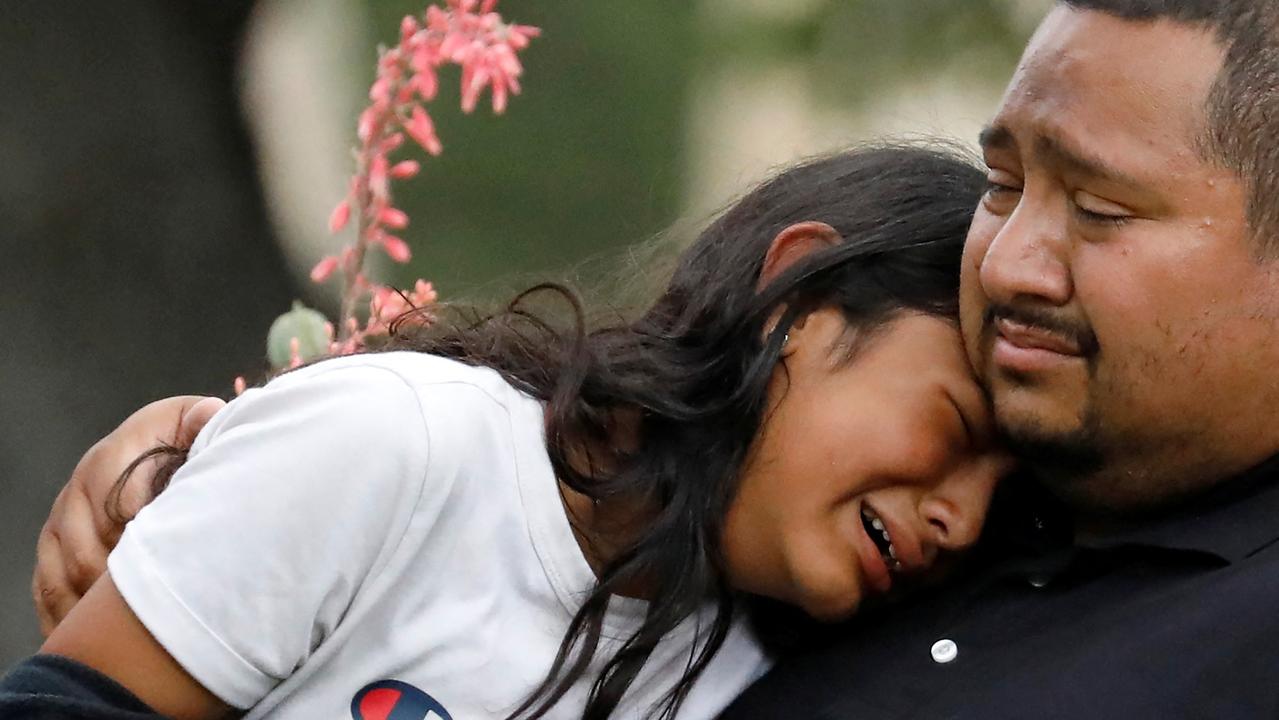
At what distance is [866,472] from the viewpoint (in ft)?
3.96

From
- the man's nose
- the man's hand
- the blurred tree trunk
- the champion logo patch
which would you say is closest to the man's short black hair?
the man's nose

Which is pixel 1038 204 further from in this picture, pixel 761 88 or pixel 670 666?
pixel 761 88

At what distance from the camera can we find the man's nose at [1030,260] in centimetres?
106

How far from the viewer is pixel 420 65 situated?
5.00 ft

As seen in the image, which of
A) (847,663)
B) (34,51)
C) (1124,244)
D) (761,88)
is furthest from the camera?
(761,88)

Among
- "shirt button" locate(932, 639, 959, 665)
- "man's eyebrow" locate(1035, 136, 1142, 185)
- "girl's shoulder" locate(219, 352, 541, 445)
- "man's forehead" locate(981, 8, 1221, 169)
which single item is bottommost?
"shirt button" locate(932, 639, 959, 665)

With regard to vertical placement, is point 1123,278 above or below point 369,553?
above

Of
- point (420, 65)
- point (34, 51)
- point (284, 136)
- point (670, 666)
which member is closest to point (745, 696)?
point (670, 666)

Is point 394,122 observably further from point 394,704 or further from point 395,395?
point 394,704

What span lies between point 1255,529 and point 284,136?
169cm

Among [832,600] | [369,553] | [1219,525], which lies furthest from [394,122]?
[1219,525]

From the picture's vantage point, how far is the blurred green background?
2.26 metres

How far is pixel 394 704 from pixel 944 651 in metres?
0.44

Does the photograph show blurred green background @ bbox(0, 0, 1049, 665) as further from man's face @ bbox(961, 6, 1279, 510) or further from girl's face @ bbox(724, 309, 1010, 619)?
man's face @ bbox(961, 6, 1279, 510)
